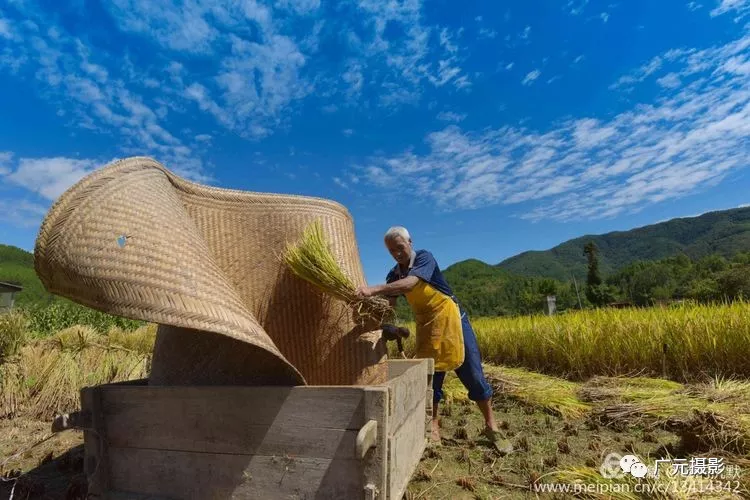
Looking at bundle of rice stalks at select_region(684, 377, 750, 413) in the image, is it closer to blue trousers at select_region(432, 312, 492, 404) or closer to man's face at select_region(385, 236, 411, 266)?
blue trousers at select_region(432, 312, 492, 404)

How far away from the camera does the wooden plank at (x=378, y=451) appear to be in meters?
1.52

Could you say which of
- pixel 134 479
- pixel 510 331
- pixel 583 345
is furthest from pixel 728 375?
pixel 134 479

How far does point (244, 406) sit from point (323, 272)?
605mm

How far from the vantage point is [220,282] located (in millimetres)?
1630

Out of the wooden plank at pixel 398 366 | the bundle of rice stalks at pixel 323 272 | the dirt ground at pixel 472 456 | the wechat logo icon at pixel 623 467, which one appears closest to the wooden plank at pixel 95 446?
the dirt ground at pixel 472 456

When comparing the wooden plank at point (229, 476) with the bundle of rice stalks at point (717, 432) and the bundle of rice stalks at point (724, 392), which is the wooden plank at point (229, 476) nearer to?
the bundle of rice stalks at point (717, 432)

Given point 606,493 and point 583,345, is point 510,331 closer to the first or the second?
point 583,345

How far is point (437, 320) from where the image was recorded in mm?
3215

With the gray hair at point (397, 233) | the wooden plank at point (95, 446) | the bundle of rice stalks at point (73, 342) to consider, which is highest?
the gray hair at point (397, 233)

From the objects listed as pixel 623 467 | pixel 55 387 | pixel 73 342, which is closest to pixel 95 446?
pixel 623 467

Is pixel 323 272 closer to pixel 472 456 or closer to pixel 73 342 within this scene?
pixel 472 456

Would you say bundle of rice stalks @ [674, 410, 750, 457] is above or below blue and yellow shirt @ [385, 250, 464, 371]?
below

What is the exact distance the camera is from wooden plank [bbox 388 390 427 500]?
1.65 m

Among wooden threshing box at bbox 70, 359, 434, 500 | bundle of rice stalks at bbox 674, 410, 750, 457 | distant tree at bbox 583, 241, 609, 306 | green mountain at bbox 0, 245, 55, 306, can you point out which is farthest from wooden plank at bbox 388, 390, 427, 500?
distant tree at bbox 583, 241, 609, 306
